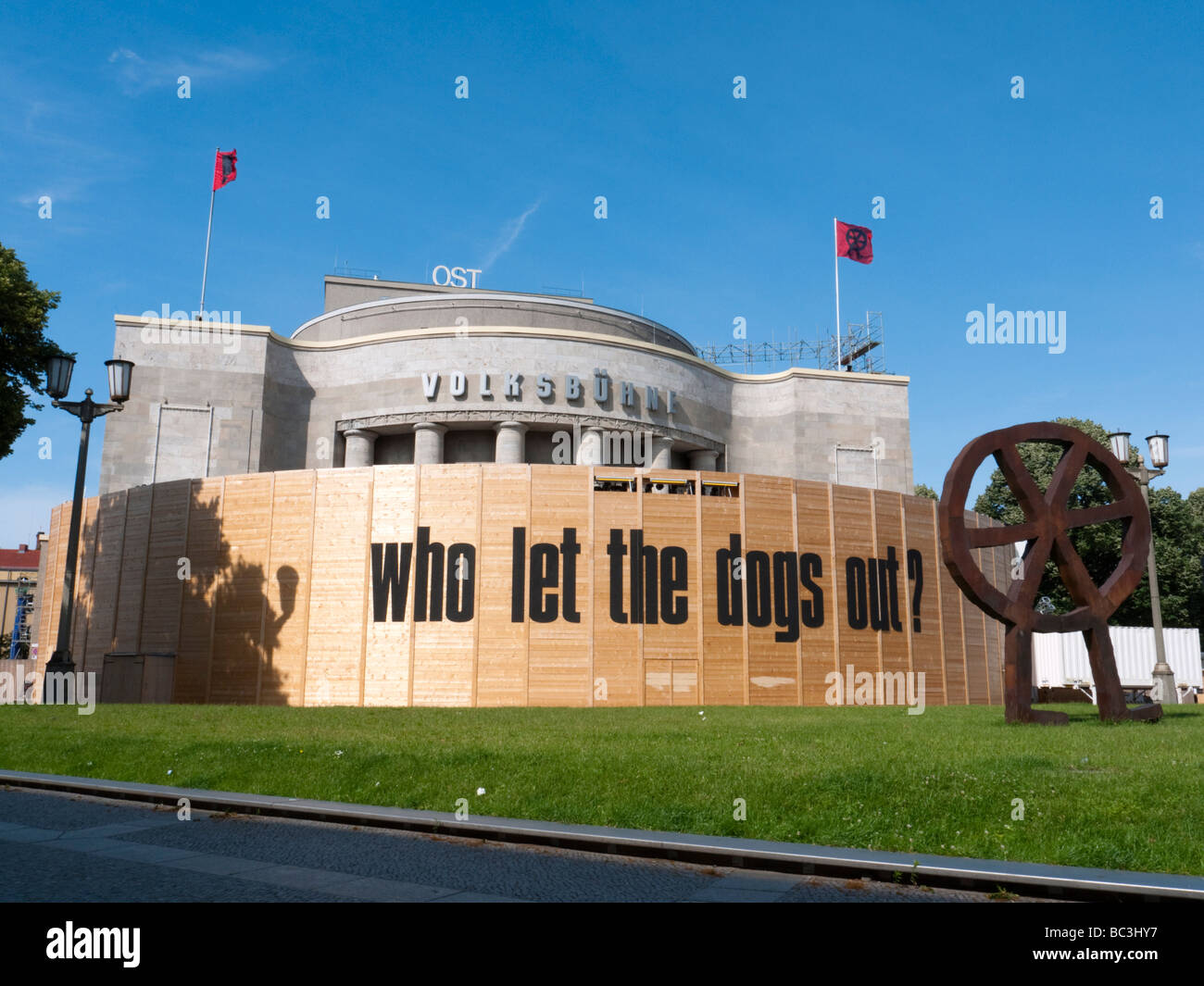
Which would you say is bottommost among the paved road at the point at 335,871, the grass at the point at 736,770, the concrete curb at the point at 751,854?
the paved road at the point at 335,871

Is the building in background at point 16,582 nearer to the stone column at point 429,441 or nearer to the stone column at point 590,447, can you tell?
the stone column at point 429,441

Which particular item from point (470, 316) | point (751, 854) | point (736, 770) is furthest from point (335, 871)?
point (470, 316)

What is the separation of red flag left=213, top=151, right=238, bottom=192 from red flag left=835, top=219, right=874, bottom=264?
33.1m

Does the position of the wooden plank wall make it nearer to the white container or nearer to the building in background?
the white container

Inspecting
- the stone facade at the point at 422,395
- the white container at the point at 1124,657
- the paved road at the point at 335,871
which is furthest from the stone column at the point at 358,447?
the paved road at the point at 335,871

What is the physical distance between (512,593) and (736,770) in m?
18.0

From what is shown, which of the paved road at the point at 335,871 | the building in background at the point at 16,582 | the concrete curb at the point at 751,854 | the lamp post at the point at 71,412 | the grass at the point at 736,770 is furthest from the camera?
the building in background at the point at 16,582

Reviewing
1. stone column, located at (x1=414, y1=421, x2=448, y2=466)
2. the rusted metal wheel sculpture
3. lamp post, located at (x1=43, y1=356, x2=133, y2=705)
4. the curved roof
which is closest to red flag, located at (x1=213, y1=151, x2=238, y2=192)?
the curved roof

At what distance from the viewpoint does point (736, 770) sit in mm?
11023

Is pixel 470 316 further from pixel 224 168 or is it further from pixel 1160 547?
pixel 1160 547

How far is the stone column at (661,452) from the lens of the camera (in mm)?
43969

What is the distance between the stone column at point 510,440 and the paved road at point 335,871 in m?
32.5
